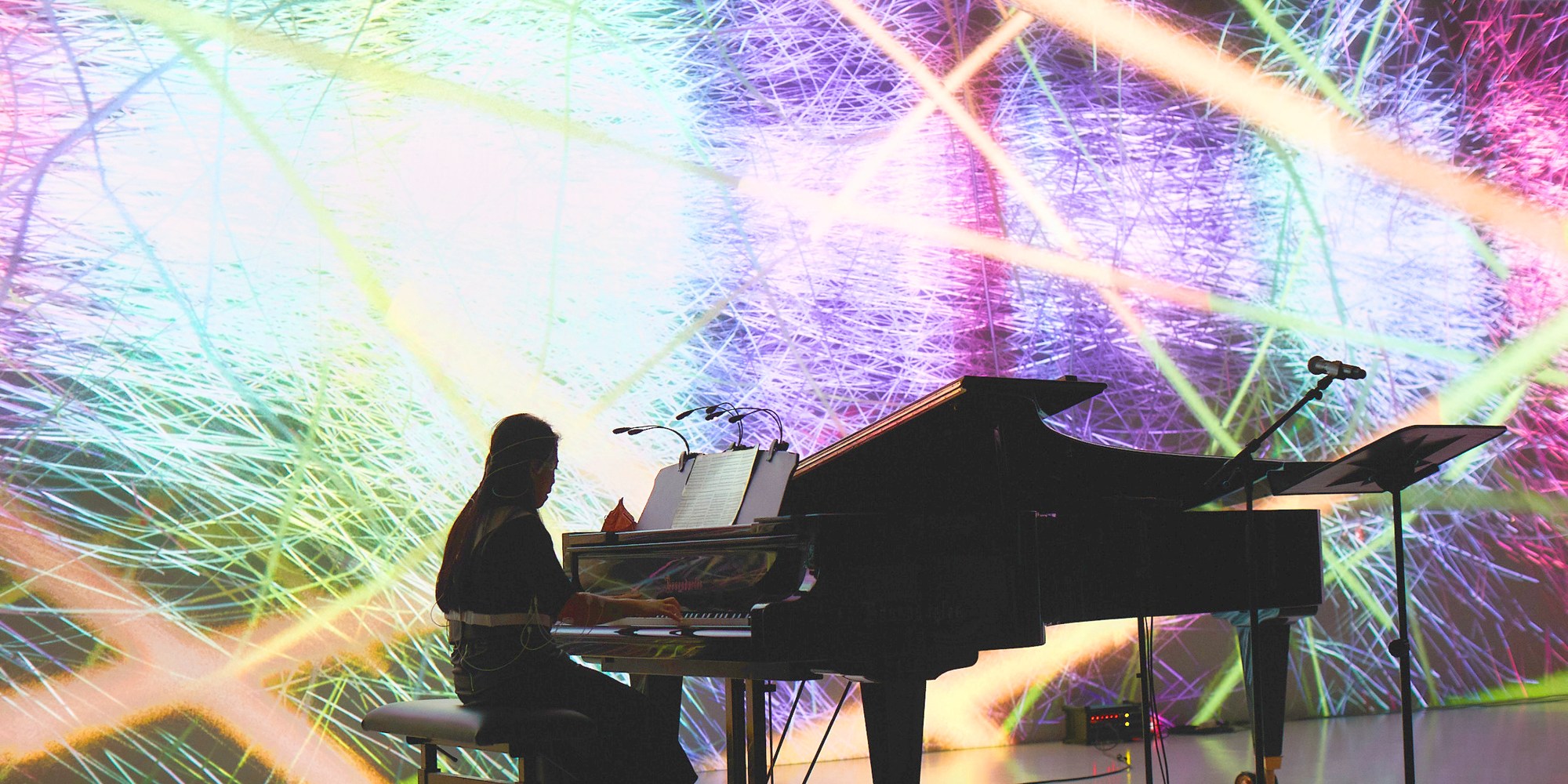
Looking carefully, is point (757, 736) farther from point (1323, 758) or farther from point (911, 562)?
point (1323, 758)

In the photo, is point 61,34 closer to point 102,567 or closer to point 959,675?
point 102,567

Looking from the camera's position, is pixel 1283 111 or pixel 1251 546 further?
pixel 1283 111

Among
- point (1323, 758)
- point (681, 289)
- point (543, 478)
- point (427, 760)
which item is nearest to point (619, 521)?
point (543, 478)

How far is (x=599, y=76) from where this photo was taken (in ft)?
16.4

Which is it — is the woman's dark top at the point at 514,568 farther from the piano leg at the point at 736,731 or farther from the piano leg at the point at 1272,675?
the piano leg at the point at 1272,675

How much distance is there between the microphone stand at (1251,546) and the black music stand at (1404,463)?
174 mm

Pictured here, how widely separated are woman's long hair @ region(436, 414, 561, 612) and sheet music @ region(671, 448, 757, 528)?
44 cm

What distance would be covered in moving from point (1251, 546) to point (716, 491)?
1.30 m

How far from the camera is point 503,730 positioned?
287cm

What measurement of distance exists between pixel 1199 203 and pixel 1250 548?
3012 mm

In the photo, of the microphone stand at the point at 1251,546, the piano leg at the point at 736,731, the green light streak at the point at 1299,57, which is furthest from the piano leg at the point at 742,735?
the green light streak at the point at 1299,57

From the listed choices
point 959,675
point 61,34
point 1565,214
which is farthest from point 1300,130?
point 61,34

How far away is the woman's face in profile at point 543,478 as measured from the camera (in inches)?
122

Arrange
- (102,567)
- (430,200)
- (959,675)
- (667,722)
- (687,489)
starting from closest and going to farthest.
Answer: (667,722) < (687,489) < (102,567) < (430,200) < (959,675)
